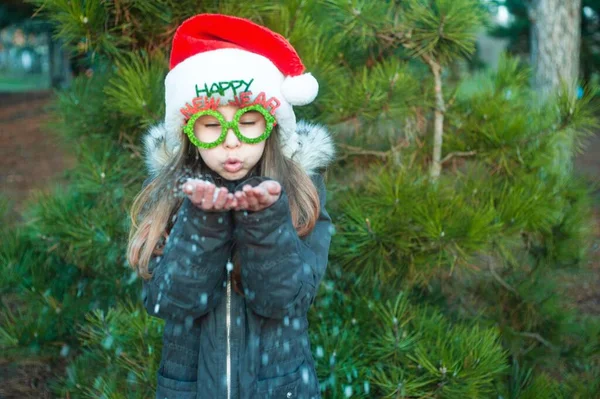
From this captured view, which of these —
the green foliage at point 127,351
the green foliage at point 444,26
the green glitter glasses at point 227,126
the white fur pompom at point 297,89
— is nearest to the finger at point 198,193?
the green glitter glasses at point 227,126

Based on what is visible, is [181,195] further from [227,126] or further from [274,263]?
[274,263]

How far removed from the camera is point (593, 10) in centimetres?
1056

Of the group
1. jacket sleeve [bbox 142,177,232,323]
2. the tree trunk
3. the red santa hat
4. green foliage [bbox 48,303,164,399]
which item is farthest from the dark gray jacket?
the tree trunk

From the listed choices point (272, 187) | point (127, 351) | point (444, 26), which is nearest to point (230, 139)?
point (272, 187)

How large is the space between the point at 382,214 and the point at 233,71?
3.32 feet

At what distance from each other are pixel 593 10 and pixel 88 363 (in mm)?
10056

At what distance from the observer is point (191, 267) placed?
1613 mm

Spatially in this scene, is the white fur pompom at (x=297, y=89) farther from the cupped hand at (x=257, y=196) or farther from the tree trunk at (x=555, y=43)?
the tree trunk at (x=555, y=43)

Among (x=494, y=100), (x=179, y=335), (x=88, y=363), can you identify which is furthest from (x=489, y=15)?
(x=88, y=363)

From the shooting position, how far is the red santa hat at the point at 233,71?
1816mm

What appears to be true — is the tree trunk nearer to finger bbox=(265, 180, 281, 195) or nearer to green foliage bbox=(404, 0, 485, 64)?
green foliage bbox=(404, 0, 485, 64)

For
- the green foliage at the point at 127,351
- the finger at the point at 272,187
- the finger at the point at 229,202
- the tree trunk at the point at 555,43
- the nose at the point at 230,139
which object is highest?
the tree trunk at the point at 555,43

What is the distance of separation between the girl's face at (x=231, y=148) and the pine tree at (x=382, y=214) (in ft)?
2.87

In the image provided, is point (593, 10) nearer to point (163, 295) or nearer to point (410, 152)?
point (410, 152)
